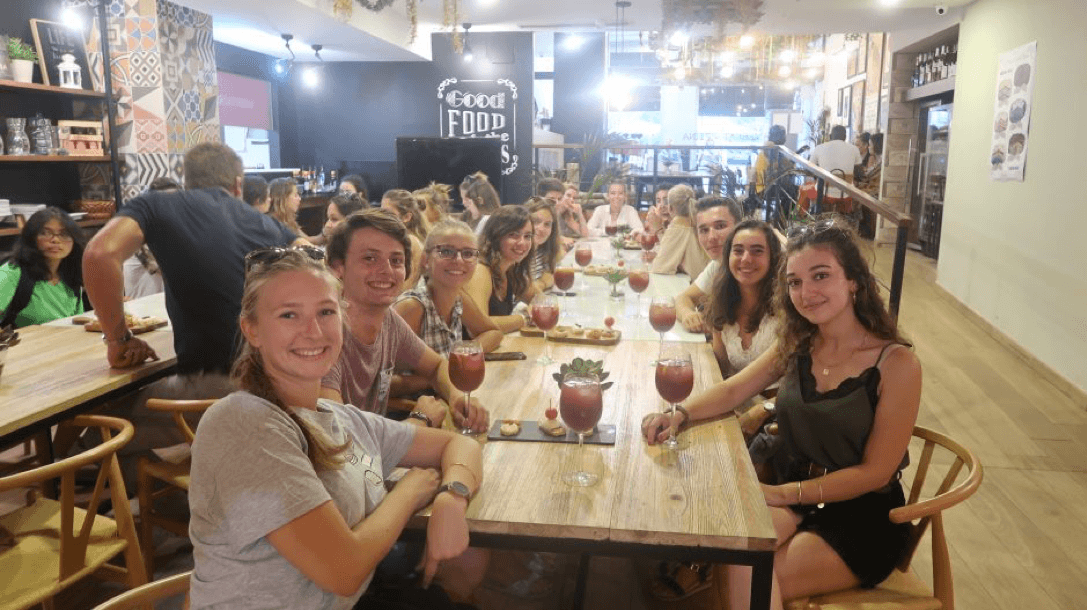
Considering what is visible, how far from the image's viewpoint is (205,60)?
7309mm

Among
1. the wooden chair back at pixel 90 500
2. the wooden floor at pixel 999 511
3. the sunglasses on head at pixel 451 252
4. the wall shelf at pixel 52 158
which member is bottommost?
the wooden floor at pixel 999 511

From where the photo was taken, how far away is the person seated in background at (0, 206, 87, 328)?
3564 mm

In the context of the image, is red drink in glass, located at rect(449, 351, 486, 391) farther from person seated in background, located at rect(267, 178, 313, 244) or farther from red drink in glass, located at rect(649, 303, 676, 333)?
person seated in background, located at rect(267, 178, 313, 244)

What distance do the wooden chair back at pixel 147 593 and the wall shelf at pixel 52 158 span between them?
458 centimetres

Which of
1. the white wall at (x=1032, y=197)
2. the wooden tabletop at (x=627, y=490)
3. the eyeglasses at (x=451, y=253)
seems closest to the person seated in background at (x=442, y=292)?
the eyeglasses at (x=451, y=253)

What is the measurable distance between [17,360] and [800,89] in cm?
2016

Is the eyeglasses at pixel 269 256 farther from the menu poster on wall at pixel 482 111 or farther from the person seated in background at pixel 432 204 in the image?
the menu poster on wall at pixel 482 111

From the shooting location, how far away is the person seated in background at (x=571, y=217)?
6.41m

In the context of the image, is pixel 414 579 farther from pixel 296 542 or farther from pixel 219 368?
pixel 219 368

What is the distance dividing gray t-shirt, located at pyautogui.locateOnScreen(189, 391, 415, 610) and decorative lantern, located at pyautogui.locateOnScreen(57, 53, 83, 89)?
523 centimetres

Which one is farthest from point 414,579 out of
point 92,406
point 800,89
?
point 800,89

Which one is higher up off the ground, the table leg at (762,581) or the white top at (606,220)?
the white top at (606,220)

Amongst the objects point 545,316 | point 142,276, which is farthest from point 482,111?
point 545,316

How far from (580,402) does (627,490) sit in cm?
23
